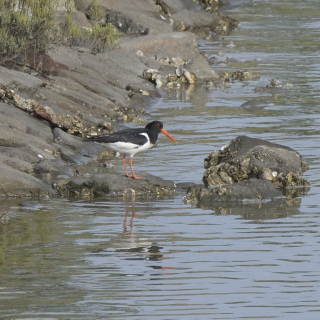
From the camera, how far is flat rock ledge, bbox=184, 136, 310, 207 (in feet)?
43.0

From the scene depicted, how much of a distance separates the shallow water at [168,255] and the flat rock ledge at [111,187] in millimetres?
305

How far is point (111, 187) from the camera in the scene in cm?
1334

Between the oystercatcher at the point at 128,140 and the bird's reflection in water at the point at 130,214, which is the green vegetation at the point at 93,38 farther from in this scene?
the bird's reflection in water at the point at 130,214

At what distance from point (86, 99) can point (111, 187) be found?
6.51 m

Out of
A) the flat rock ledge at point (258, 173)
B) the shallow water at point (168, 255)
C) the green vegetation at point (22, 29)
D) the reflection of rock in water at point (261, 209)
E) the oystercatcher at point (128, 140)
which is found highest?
the green vegetation at point (22, 29)

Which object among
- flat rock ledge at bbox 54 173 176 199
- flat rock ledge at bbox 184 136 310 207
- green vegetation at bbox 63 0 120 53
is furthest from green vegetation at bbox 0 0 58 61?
flat rock ledge at bbox 184 136 310 207

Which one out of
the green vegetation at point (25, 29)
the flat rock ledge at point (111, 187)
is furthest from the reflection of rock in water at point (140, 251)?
the green vegetation at point (25, 29)

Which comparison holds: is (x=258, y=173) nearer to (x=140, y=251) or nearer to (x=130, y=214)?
(x=130, y=214)

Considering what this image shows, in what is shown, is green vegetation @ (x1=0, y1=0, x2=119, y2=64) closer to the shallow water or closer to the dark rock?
the shallow water

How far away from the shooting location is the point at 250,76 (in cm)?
2538

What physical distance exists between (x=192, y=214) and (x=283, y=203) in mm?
1505

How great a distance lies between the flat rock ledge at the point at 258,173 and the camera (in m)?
13.1

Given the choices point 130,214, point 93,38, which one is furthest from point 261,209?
point 93,38

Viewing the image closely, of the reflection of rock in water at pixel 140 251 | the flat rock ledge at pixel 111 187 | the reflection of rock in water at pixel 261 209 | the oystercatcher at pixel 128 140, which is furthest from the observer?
the oystercatcher at pixel 128 140
